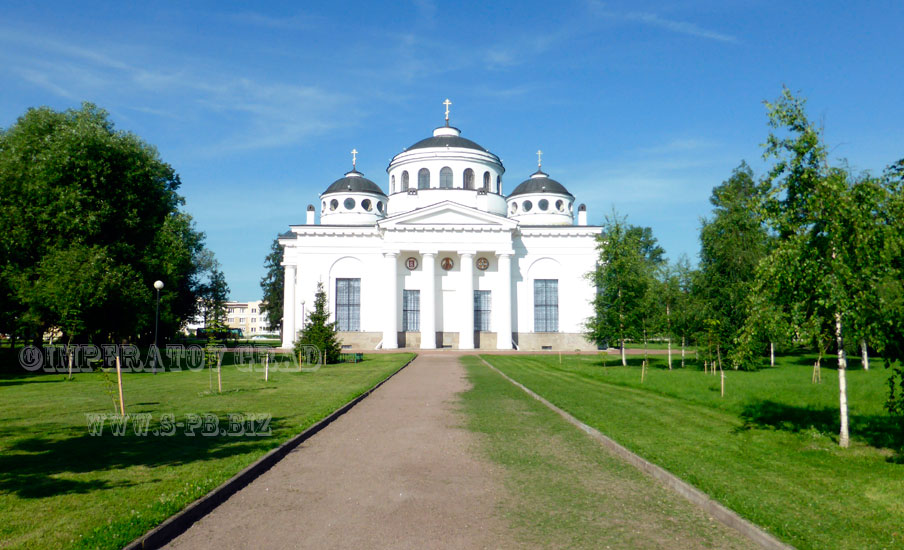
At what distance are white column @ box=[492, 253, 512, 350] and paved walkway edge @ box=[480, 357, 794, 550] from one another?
40.8 meters

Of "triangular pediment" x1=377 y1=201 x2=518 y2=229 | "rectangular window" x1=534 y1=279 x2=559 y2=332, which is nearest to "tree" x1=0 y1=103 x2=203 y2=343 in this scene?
"triangular pediment" x1=377 y1=201 x2=518 y2=229

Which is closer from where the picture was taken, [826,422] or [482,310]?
[826,422]

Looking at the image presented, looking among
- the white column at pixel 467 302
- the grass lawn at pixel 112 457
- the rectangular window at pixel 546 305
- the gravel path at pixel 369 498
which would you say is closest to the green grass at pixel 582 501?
the gravel path at pixel 369 498

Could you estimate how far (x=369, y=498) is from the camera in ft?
25.3

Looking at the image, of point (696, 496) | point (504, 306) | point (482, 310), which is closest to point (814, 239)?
point (696, 496)

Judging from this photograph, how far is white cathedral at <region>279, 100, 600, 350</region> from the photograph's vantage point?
53250 millimetres

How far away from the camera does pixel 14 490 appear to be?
7.58 meters

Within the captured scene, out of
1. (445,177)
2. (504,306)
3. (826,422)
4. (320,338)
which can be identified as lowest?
(826,422)

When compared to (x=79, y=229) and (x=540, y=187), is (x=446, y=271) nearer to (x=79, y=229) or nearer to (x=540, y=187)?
(x=540, y=187)

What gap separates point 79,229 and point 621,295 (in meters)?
27.5

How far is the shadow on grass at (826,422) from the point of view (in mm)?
11320

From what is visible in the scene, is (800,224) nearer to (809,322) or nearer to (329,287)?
Result: (809,322)

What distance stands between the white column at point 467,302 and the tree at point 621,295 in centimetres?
2065

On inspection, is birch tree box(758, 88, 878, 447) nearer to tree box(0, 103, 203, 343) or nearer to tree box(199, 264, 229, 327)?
tree box(0, 103, 203, 343)
